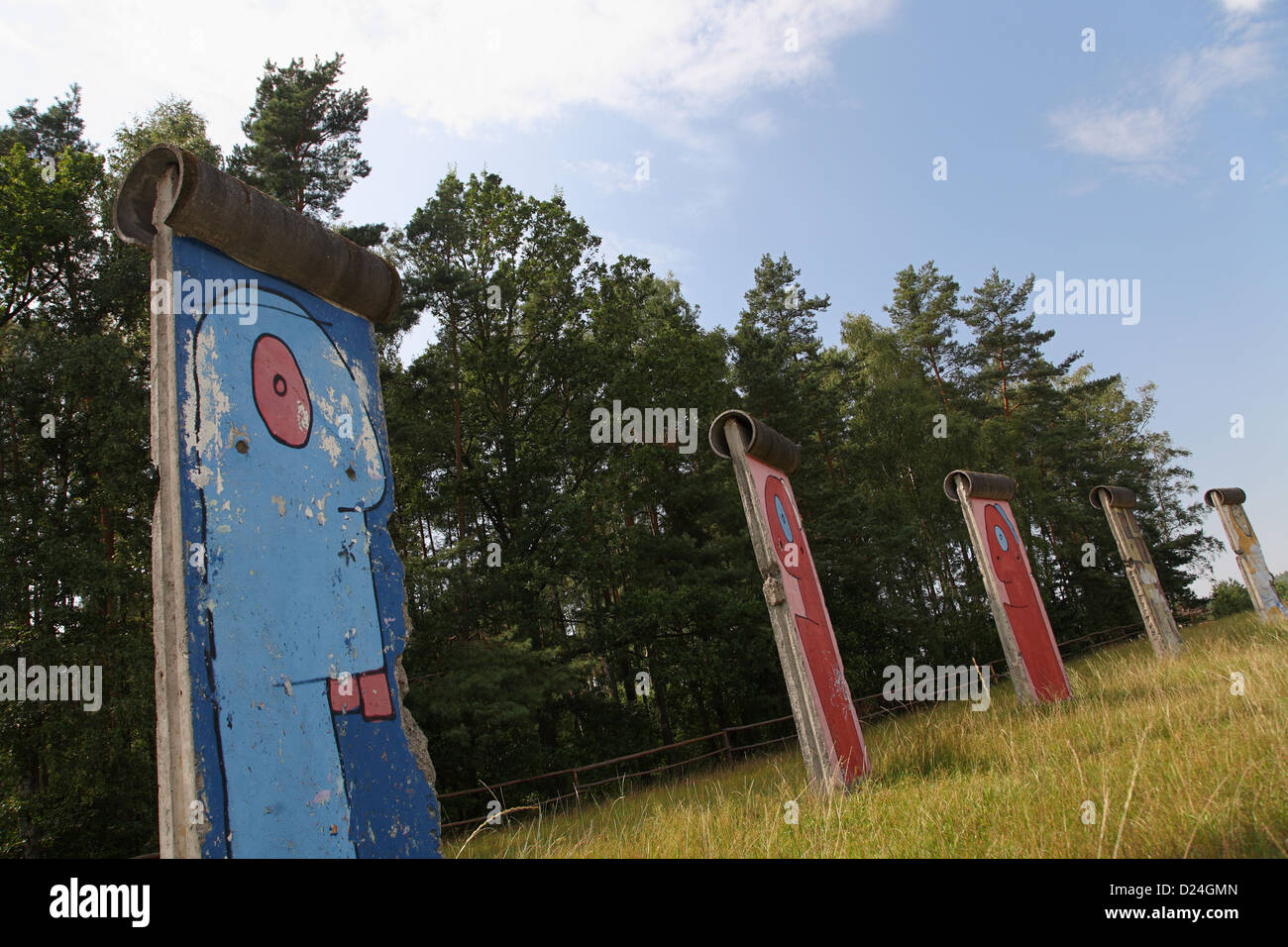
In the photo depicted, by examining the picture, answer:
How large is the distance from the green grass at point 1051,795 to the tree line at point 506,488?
5.77m

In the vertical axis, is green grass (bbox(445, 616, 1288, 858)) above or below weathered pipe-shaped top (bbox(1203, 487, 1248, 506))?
below

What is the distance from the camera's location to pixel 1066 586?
26.5m

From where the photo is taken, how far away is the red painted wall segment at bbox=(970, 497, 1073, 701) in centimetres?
889

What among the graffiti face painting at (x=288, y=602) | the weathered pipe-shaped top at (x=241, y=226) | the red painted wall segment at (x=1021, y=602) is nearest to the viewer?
the graffiti face painting at (x=288, y=602)

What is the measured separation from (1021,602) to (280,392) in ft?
31.0

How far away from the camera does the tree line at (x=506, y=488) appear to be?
11.6 metres

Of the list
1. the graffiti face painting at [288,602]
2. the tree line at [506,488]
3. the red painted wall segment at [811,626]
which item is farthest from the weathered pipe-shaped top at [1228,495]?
the graffiti face painting at [288,602]

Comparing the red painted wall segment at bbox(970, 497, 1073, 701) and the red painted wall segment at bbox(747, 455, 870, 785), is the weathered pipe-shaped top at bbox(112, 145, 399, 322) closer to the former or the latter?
the red painted wall segment at bbox(747, 455, 870, 785)

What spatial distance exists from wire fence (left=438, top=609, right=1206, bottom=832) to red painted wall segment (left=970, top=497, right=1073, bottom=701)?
0.70m

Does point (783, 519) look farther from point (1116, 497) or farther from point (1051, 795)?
point (1116, 497)

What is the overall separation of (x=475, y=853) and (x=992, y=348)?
29.3m

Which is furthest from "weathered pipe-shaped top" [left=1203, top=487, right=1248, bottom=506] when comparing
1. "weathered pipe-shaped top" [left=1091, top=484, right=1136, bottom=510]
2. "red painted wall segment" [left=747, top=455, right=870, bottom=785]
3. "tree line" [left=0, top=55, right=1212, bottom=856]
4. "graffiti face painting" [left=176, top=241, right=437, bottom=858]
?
"graffiti face painting" [left=176, top=241, right=437, bottom=858]

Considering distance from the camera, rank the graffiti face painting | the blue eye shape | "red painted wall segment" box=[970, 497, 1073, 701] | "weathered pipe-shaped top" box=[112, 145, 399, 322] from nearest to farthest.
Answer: the graffiti face painting, "weathered pipe-shaped top" box=[112, 145, 399, 322], the blue eye shape, "red painted wall segment" box=[970, 497, 1073, 701]

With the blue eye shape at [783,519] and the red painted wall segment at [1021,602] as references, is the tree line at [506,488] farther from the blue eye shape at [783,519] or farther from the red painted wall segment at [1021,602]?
the red painted wall segment at [1021,602]
